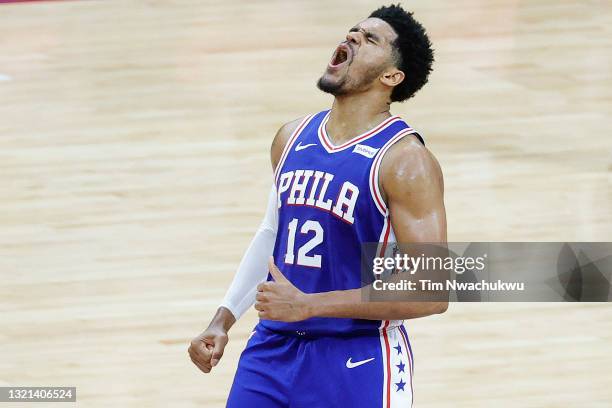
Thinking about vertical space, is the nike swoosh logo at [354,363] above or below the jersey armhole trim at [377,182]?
below

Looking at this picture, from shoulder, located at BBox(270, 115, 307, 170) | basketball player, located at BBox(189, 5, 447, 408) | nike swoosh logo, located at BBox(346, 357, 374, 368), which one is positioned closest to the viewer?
basketball player, located at BBox(189, 5, 447, 408)

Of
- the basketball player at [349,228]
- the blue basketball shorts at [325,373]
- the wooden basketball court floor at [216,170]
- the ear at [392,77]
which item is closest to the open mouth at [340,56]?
the basketball player at [349,228]

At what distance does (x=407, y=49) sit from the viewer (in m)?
3.82

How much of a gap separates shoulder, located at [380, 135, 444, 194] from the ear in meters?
0.20

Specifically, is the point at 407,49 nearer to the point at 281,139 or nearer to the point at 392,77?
the point at 392,77

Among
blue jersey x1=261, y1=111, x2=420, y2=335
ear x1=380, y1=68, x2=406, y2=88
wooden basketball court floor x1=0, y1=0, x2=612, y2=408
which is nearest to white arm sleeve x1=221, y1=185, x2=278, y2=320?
blue jersey x1=261, y1=111, x2=420, y2=335

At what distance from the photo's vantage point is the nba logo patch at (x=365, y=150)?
366 cm

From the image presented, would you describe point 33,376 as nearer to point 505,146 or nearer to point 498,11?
point 505,146

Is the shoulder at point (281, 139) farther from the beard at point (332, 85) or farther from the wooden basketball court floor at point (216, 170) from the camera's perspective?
the wooden basketball court floor at point (216, 170)

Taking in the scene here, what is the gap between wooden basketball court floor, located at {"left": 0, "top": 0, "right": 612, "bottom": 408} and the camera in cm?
590

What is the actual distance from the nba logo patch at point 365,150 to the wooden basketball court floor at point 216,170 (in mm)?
2086

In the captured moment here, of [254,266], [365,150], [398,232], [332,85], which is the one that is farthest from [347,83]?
[254,266]

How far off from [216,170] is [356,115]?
15.0ft

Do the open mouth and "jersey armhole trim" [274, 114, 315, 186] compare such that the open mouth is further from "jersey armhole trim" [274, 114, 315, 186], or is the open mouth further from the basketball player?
"jersey armhole trim" [274, 114, 315, 186]
